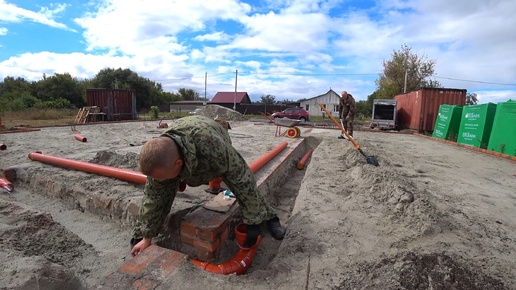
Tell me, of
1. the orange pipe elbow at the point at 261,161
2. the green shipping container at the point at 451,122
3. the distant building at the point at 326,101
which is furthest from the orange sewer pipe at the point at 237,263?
the distant building at the point at 326,101

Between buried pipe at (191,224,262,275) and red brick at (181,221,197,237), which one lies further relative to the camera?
red brick at (181,221,197,237)

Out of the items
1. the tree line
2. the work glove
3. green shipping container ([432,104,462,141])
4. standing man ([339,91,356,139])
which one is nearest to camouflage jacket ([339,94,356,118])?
standing man ([339,91,356,139])

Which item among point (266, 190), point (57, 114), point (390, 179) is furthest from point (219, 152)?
point (57, 114)

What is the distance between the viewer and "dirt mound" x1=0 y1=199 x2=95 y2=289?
1.52 m

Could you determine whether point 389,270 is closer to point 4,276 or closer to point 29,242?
point 4,276

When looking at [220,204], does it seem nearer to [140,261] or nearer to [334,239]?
[140,261]

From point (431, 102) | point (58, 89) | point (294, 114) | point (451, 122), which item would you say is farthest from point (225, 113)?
point (58, 89)

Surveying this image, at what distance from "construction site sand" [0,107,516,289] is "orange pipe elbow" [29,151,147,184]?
0.32ft

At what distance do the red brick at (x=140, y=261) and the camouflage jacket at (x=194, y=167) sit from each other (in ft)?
0.89

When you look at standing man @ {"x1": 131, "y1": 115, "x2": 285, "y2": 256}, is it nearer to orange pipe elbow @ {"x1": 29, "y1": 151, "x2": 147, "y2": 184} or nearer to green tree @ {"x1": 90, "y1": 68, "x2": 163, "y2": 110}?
orange pipe elbow @ {"x1": 29, "y1": 151, "x2": 147, "y2": 184}

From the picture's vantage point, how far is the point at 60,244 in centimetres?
219

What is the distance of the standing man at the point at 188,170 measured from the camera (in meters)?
1.67

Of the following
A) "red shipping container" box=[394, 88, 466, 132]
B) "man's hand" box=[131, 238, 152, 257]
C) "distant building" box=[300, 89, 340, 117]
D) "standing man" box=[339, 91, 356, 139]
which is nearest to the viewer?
"man's hand" box=[131, 238, 152, 257]

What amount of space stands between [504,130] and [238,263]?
8.75m
